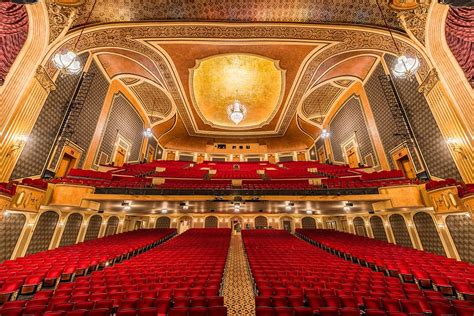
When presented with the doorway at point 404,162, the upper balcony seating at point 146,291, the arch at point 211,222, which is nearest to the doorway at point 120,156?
the arch at point 211,222

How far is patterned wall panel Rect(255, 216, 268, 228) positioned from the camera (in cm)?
1409

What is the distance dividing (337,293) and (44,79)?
38.3 feet

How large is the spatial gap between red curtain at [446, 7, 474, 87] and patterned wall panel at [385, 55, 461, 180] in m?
1.90

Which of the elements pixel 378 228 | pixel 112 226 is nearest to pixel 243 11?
pixel 378 228

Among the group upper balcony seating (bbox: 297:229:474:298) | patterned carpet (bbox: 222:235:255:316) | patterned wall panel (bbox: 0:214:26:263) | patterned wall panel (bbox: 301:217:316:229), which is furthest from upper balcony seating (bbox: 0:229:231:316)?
patterned wall panel (bbox: 301:217:316:229)

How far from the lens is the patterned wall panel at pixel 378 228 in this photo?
10.0 m

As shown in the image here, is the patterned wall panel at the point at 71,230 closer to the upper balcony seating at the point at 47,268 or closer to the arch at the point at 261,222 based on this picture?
the upper balcony seating at the point at 47,268

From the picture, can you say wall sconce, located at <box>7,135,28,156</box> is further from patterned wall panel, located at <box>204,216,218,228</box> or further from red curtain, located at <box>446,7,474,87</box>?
red curtain, located at <box>446,7,474,87</box>

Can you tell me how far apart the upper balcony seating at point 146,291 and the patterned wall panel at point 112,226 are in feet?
25.5

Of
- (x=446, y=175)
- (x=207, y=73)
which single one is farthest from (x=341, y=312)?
(x=207, y=73)

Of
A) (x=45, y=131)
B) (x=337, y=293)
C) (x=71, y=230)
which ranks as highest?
(x=45, y=131)

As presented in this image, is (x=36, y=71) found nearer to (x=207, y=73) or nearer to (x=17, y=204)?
(x=17, y=204)

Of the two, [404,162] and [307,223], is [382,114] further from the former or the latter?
[307,223]

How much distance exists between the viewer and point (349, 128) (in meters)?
14.9
